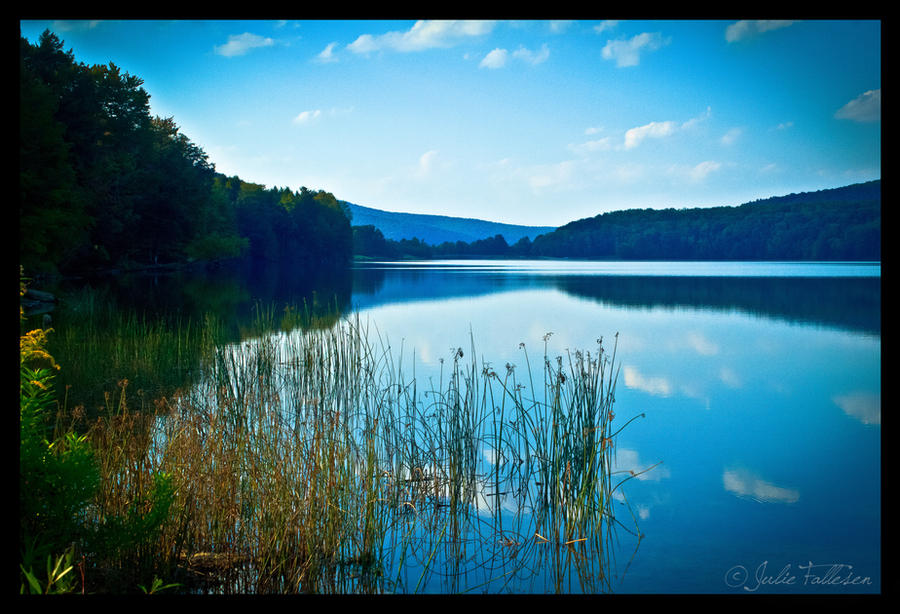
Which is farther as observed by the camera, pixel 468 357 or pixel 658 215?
pixel 658 215

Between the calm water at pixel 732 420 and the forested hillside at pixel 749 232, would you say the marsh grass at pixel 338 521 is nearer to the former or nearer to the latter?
the calm water at pixel 732 420

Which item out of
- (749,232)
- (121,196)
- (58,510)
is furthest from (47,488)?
(749,232)

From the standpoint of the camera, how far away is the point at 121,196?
29047mm

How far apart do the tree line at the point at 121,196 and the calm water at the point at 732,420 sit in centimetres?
947

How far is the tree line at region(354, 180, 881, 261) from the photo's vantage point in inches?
1199

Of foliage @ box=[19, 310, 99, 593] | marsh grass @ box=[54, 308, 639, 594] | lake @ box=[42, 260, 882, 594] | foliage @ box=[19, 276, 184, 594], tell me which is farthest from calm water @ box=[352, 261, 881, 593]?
foliage @ box=[19, 310, 99, 593]

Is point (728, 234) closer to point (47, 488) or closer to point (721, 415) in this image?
point (721, 415)

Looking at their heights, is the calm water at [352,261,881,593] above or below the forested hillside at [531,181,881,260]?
below

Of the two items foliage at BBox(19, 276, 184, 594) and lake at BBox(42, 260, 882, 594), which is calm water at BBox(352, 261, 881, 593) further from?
foliage at BBox(19, 276, 184, 594)

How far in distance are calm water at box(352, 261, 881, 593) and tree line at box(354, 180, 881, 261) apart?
10.6 m

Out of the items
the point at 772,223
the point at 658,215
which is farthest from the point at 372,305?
the point at 658,215

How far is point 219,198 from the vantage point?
4400 cm
